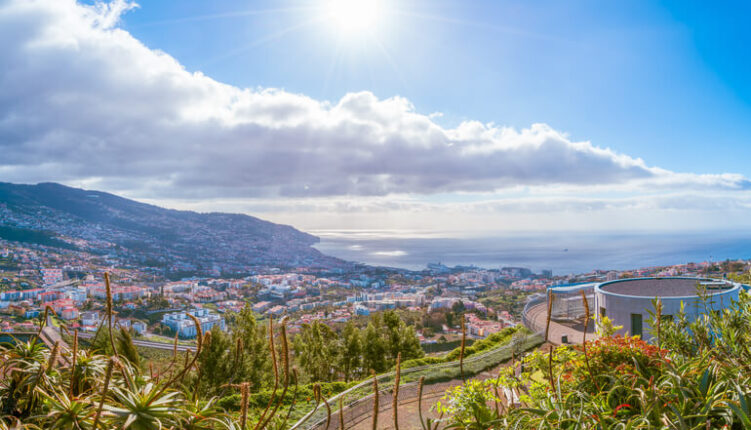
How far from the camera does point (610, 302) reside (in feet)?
41.5

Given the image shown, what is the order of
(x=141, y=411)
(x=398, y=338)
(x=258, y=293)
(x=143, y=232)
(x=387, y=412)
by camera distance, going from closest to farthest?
(x=141, y=411) → (x=387, y=412) → (x=398, y=338) → (x=258, y=293) → (x=143, y=232)

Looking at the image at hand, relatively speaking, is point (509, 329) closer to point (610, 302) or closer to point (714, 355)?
point (610, 302)

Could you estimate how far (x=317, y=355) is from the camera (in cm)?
1404

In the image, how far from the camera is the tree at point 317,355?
1384 centimetres

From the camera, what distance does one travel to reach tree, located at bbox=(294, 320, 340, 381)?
1384 cm

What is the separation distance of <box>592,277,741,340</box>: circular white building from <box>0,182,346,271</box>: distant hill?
62.4 m

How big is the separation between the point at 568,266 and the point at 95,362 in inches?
3584

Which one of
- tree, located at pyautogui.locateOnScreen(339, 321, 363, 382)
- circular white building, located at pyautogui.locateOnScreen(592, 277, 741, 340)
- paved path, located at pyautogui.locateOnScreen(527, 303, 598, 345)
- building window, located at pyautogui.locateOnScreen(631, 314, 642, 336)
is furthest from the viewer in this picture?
paved path, located at pyautogui.locateOnScreen(527, 303, 598, 345)

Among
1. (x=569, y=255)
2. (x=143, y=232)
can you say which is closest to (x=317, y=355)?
(x=143, y=232)

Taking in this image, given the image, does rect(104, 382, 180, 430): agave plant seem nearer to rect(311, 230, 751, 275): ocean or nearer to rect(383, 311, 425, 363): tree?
rect(383, 311, 425, 363): tree

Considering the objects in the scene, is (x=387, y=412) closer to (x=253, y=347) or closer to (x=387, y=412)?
(x=387, y=412)

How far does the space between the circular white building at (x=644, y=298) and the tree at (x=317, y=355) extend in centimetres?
927

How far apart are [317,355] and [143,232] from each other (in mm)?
77245

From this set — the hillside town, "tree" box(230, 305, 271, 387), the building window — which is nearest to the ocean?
the hillside town
